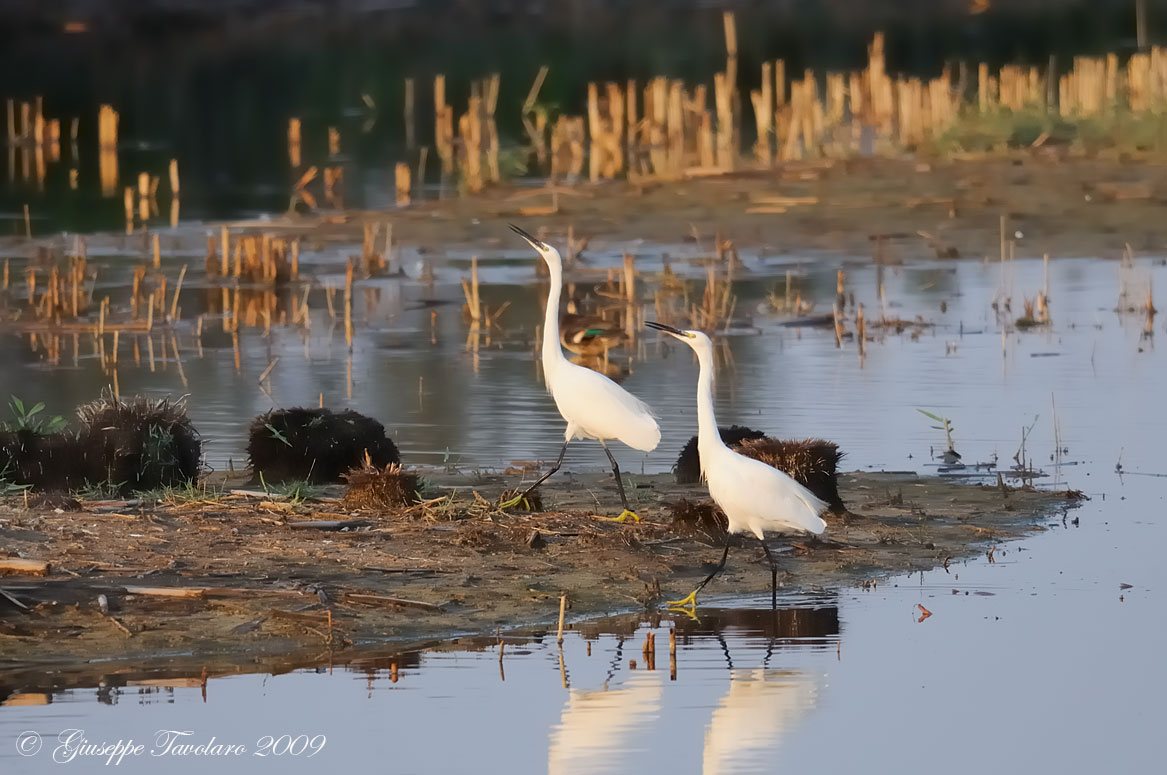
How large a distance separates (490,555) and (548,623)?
1087 millimetres

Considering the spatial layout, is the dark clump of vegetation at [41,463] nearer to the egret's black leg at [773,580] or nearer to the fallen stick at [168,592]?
the fallen stick at [168,592]

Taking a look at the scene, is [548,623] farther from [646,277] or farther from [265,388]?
[646,277]

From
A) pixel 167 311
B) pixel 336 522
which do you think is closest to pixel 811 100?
pixel 167 311

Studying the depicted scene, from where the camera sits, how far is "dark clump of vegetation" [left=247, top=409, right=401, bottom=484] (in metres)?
14.0

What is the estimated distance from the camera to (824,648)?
10.2 meters

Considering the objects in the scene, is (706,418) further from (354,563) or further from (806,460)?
(354,563)

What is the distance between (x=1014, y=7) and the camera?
75625mm

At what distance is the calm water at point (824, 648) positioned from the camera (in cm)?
873

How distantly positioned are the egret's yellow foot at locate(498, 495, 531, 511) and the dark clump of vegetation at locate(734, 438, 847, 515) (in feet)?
4.36

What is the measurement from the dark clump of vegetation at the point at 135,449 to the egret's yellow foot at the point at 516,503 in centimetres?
202

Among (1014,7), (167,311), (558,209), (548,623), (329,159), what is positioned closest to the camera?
(548,623)

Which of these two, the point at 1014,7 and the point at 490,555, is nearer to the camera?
the point at 490,555

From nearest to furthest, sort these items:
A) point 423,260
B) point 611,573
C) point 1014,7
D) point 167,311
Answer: point 611,573 → point 167,311 → point 423,260 → point 1014,7

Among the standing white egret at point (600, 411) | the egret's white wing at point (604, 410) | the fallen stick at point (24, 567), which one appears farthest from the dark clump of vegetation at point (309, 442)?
the fallen stick at point (24, 567)
